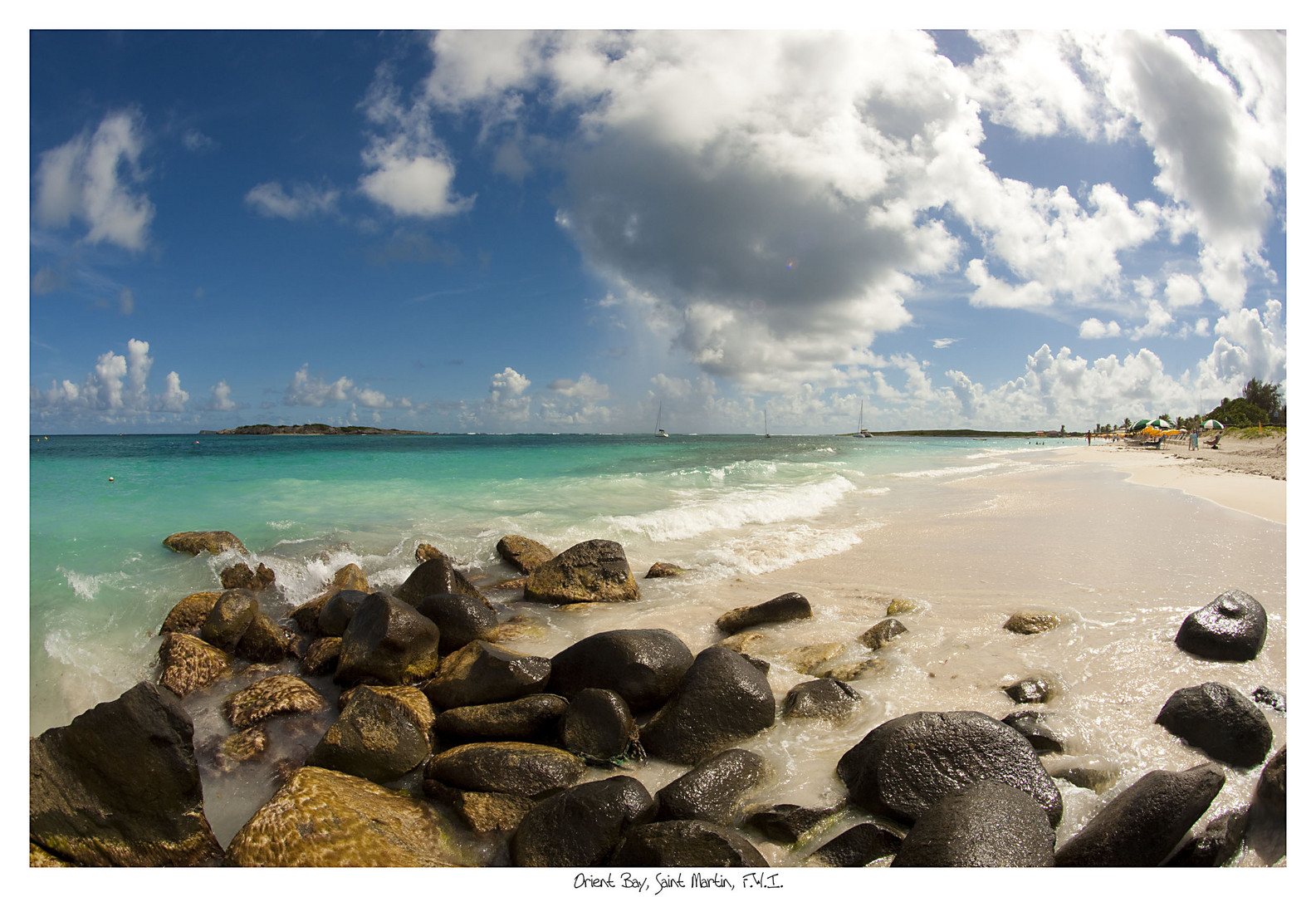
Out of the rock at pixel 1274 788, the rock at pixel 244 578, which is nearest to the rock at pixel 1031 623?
the rock at pixel 1274 788

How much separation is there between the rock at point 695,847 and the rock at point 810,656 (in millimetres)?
2280

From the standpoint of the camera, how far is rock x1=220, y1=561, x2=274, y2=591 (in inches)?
280

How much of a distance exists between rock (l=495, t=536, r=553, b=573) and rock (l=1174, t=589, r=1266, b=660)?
7.11m

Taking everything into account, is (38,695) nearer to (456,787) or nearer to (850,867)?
(456,787)

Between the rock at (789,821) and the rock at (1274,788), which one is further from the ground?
the rock at (1274,788)

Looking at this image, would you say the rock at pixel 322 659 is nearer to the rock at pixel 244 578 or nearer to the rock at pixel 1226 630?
the rock at pixel 244 578

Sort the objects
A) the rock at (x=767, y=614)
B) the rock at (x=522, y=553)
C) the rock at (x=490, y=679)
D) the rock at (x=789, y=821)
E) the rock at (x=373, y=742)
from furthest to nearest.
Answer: the rock at (x=522, y=553), the rock at (x=767, y=614), the rock at (x=490, y=679), the rock at (x=373, y=742), the rock at (x=789, y=821)

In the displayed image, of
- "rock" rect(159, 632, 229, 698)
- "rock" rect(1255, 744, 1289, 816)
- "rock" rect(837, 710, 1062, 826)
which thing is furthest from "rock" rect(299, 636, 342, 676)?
"rock" rect(1255, 744, 1289, 816)

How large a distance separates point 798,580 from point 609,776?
464 cm

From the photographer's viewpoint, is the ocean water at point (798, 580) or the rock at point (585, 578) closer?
the ocean water at point (798, 580)

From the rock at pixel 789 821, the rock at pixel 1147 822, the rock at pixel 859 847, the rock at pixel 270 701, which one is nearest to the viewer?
the rock at pixel 1147 822

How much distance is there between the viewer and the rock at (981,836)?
2.28 m

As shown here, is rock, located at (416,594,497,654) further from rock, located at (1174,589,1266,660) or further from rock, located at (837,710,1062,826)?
rock, located at (1174,589,1266,660)
